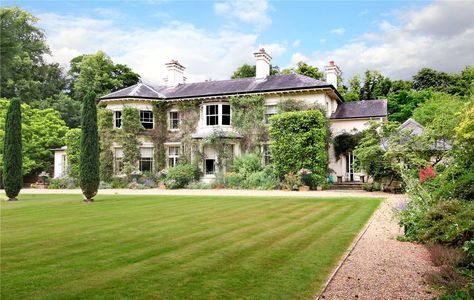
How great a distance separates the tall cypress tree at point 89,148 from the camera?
1895 cm

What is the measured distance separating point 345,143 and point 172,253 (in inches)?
919

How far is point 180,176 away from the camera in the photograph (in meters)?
28.2

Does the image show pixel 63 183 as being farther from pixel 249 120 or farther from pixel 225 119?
pixel 249 120

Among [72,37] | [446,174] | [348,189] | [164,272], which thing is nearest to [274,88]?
[348,189]

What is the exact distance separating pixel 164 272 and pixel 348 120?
25.4m

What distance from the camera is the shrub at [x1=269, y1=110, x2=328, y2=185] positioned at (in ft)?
84.3

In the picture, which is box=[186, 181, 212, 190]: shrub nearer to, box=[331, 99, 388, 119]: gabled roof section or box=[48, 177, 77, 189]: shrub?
box=[48, 177, 77, 189]: shrub

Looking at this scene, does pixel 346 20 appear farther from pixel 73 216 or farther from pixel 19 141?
pixel 19 141

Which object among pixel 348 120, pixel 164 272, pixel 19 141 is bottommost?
pixel 164 272

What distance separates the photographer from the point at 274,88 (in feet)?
95.3

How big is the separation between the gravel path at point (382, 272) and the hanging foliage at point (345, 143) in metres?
19.4

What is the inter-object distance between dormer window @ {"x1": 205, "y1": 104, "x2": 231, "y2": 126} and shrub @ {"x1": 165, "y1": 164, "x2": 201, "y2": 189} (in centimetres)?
393

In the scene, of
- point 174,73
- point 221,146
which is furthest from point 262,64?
point 174,73

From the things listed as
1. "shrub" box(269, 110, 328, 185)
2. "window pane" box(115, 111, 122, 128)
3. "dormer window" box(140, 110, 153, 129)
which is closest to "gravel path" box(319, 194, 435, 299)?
"shrub" box(269, 110, 328, 185)
